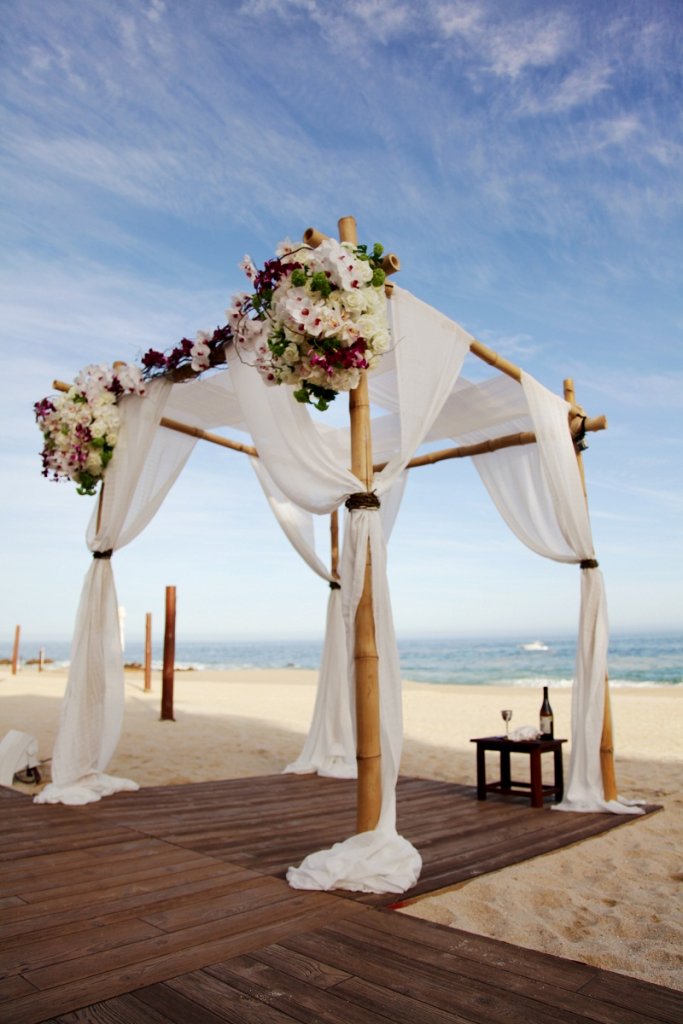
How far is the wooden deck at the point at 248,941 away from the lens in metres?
1.68

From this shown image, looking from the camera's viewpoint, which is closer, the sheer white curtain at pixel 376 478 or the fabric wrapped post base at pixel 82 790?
the sheer white curtain at pixel 376 478

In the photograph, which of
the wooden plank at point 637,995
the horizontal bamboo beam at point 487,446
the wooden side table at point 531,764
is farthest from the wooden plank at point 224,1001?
the horizontal bamboo beam at point 487,446

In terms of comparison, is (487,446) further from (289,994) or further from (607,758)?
(289,994)

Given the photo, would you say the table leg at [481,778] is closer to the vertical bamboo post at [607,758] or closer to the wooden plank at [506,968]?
the vertical bamboo post at [607,758]

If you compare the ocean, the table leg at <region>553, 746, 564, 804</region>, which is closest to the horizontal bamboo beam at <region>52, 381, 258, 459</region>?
the table leg at <region>553, 746, 564, 804</region>

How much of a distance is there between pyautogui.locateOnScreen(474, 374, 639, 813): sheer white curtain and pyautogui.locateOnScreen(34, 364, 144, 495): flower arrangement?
265 cm

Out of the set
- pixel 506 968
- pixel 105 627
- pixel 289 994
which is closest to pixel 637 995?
pixel 506 968

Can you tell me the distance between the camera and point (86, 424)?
454 cm

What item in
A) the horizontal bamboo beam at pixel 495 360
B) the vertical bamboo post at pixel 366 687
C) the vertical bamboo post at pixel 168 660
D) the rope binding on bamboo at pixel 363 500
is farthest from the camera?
the vertical bamboo post at pixel 168 660

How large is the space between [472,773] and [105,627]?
10.7 ft

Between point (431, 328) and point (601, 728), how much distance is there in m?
2.62

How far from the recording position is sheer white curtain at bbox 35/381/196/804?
4348 mm

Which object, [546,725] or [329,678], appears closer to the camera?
[546,725]

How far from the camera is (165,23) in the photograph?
5090 mm
